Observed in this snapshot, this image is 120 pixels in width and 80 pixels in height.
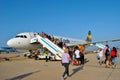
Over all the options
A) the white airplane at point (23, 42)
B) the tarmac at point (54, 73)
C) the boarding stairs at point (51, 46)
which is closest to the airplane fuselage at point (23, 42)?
the white airplane at point (23, 42)

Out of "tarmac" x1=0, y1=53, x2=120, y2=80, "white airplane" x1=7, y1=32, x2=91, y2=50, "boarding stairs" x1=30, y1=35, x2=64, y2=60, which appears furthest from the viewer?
"white airplane" x1=7, y1=32, x2=91, y2=50

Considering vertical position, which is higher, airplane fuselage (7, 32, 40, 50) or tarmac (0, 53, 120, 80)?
airplane fuselage (7, 32, 40, 50)

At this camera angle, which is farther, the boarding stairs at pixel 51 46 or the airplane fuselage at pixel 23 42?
the airplane fuselage at pixel 23 42

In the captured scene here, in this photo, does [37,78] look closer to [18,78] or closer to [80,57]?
[18,78]

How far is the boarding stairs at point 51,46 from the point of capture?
24.6 m

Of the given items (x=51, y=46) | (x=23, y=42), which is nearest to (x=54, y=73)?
(x=51, y=46)

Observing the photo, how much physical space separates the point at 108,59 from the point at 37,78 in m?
8.31

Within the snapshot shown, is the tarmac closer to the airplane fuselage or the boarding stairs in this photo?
the boarding stairs

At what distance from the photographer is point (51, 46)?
2561 centimetres

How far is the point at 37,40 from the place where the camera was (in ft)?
90.6

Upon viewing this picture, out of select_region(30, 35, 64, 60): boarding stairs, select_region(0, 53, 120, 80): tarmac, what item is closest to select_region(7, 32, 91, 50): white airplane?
select_region(30, 35, 64, 60): boarding stairs

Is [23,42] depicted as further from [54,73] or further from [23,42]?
[54,73]

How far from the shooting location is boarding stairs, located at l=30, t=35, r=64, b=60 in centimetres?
2460

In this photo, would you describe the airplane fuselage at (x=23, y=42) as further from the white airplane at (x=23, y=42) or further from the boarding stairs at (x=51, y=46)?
the boarding stairs at (x=51, y=46)
